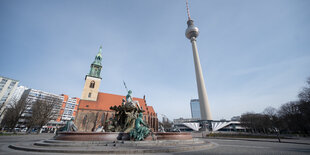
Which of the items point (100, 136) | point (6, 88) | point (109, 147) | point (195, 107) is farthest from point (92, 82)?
point (195, 107)

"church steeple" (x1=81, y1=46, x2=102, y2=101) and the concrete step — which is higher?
"church steeple" (x1=81, y1=46, x2=102, y2=101)

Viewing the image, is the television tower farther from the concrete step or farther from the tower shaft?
the concrete step

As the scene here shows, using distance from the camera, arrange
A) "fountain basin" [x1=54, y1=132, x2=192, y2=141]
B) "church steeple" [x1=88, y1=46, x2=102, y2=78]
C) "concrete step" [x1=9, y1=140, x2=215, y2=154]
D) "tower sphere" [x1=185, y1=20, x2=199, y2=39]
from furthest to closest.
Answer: "tower sphere" [x1=185, y1=20, x2=199, y2=39], "church steeple" [x1=88, y1=46, x2=102, y2=78], "fountain basin" [x1=54, y1=132, x2=192, y2=141], "concrete step" [x1=9, y1=140, x2=215, y2=154]

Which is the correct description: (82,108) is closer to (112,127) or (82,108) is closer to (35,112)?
(35,112)

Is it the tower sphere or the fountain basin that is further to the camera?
the tower sphere

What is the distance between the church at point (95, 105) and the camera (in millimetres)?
32781

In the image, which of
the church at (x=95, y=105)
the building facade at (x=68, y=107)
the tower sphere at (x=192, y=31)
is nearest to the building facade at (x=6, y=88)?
the building facade at (x=68, y=107)

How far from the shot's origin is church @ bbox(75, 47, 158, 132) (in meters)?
32.8

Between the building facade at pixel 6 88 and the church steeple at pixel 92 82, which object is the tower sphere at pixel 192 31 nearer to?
the church steeple at pixel 92 82

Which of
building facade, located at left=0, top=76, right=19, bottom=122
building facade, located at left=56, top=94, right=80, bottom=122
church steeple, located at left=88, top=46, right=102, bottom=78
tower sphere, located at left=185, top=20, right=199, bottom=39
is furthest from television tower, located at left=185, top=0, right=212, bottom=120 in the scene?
building facade, located at left=0, top=76, right=19, bottom=122

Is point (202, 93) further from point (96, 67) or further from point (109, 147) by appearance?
point (109, 147)

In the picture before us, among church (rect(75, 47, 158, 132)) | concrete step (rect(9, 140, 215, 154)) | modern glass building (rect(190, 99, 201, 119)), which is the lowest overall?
concrete step (rect(9, 140, 215, 154))

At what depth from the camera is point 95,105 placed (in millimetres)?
36750

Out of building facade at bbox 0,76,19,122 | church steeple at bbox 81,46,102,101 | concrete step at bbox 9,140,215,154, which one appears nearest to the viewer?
concrete step at bbox 9,140,215,154
